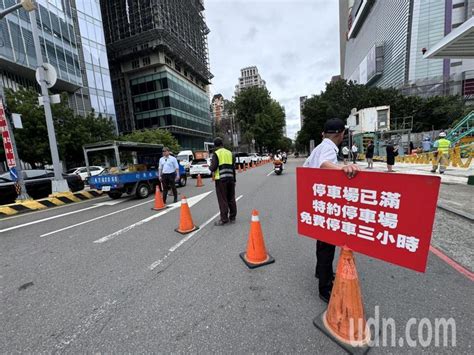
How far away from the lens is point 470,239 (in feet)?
12.1

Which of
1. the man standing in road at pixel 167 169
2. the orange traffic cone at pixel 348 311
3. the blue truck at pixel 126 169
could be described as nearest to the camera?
the orange traffic cone at pixel 348 311

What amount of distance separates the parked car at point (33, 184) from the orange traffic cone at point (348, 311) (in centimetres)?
1242

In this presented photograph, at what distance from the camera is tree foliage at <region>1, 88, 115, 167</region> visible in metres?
14.6

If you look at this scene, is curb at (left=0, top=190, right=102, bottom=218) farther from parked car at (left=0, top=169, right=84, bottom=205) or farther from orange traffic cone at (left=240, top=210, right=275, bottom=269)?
orange traffic cone at (left=240, top=210, right=275, bottom=269)

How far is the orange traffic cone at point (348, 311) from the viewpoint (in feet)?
6.00

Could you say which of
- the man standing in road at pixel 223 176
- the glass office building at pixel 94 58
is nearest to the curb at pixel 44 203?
the man standing in road at pixel 223 176

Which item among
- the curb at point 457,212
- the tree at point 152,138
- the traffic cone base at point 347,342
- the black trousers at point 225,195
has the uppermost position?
the tree at point 152,138

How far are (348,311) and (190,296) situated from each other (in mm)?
1644

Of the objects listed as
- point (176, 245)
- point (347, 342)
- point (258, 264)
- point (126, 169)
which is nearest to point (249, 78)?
point (126, 169)

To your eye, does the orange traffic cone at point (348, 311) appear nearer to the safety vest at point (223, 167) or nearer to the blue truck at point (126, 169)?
the safety vest at point (223, 167)

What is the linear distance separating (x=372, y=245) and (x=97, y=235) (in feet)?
17.0

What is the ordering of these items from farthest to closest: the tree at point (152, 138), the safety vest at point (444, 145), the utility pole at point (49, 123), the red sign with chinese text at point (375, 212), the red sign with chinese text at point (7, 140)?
the tree at point (152, 138) < the safety vest at point (444, 145) < the utility pole at point (49, 123) < the red sign with chinese text at point (7, 140) < the red sign with chinese text at point (375, 212)

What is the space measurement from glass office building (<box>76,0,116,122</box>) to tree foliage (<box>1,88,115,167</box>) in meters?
14.0

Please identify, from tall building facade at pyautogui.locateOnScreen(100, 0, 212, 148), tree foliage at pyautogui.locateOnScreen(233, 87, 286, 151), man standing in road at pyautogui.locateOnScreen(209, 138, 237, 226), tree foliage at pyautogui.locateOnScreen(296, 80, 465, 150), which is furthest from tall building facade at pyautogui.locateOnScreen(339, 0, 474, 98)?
man standing in road at pyautogui.locateOnScreen(209, 138, 237, 226)
